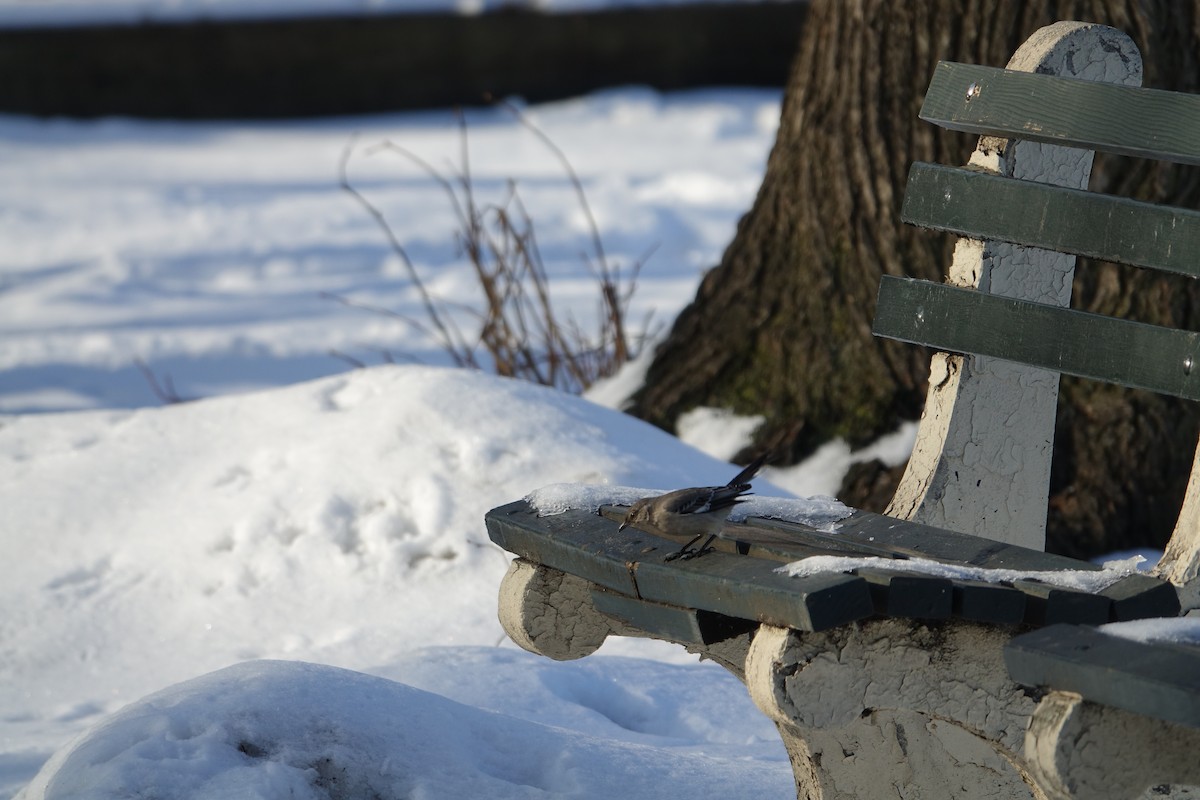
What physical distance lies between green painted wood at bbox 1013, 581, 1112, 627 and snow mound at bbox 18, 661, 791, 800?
0.75 metres

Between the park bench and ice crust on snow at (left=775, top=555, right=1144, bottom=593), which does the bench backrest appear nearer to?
the park bench

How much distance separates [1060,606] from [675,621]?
43 cm

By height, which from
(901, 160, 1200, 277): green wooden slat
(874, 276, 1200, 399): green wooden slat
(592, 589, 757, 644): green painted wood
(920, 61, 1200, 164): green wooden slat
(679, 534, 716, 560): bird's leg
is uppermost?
(920, 61, 1200, 164): green wooden slat

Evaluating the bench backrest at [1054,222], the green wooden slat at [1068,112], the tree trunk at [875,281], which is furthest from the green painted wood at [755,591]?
the tree trunk at [875,281]

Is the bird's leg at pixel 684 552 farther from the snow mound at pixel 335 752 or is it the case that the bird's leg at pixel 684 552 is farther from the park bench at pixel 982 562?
the snow mound at pixel 335 752

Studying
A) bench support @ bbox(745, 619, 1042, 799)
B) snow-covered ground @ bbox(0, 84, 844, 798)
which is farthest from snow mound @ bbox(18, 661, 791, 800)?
bench support @ bbox(745, 619, 1042, 799)

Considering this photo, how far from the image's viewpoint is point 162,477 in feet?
11.0

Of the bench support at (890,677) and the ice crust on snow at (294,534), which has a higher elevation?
the bench support at (890,677)

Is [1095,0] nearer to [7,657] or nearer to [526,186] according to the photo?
[7,657]

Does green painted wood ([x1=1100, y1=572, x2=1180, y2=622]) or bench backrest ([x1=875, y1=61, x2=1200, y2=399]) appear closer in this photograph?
green painted wood ([x1=1100, y1=572, x2=1180, y2=622])

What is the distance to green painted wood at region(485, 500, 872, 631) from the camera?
1.51 metres

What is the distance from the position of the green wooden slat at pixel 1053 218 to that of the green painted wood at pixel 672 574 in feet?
2.25

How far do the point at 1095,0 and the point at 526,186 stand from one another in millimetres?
4993

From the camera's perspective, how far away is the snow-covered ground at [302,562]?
2.08 metres
